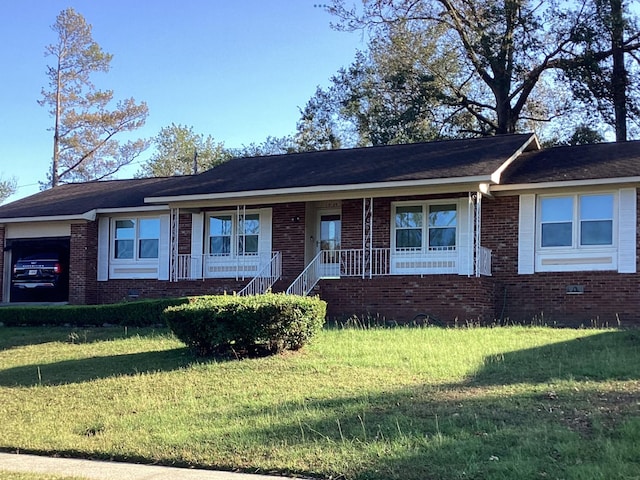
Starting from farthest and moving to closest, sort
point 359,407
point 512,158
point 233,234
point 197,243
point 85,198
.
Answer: point 85,198 < point 197,243 < point 233,234 < point 512,158 < point 359,407

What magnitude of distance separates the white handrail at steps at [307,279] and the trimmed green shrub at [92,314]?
3235mm

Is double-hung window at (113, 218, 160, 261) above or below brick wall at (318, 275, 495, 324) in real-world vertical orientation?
above

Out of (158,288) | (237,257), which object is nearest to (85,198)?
(158,288)

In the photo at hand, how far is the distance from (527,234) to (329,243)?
18.2ft

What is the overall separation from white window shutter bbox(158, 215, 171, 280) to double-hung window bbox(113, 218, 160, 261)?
0.21 meters

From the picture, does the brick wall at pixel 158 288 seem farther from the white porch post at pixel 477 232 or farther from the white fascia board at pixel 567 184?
the white fascia board at pixel 567 184

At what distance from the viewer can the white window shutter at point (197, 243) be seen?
20844 millimetres

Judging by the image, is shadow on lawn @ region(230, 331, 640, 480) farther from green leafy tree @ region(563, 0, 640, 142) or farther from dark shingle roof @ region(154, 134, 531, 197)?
green leafy tree @ region(563, 0, 640, 142)

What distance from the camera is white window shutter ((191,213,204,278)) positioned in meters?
20.8

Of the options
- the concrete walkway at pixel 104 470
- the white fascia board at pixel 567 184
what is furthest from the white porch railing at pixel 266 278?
the concrete walkway at pixel 104 470

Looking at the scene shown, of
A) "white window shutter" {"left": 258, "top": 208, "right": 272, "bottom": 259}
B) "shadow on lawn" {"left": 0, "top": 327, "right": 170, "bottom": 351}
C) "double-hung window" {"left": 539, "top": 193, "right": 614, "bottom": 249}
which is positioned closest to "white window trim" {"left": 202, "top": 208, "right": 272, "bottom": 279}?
"white window shutter" {"left": 258, "top": 208, "right": 272, "bottom": 259}

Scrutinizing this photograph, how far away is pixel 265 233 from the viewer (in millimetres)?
20406

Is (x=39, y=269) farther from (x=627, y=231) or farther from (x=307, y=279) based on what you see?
(x=627, y=231)

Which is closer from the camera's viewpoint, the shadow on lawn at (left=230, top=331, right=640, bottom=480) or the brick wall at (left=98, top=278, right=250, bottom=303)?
the shadow on lawn at (left=230, top=331, right=640, bottom=480)
